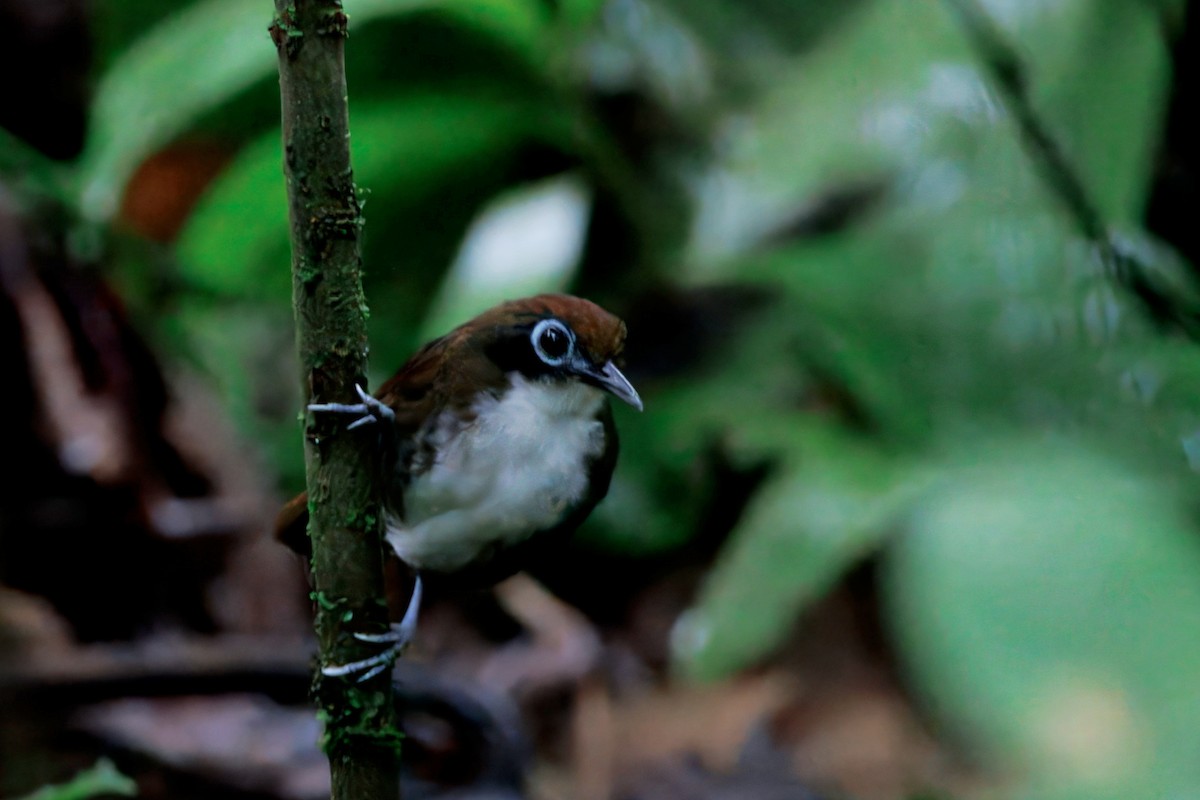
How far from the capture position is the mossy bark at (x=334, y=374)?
0.99 meters

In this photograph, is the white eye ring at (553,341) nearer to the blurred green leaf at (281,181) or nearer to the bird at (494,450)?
the bird at (494,450)

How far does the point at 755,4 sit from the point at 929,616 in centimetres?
225

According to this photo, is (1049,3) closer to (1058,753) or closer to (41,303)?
(1058,753)

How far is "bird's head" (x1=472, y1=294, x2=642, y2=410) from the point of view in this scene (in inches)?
47.1

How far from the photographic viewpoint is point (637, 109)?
12.6 ft

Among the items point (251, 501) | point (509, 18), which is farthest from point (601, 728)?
point (509, 18)

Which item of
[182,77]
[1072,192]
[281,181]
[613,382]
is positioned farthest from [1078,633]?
[182,77]

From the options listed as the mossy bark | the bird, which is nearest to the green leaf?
the bird

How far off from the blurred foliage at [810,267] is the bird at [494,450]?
1.70 ft

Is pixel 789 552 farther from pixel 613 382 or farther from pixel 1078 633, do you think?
pixel 613 382

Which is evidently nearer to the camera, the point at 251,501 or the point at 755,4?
the point at 251,501

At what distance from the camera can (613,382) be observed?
3.93ft

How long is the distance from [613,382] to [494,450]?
14 cm

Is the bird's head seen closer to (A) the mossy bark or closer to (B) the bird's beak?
(B) the bird's beak
